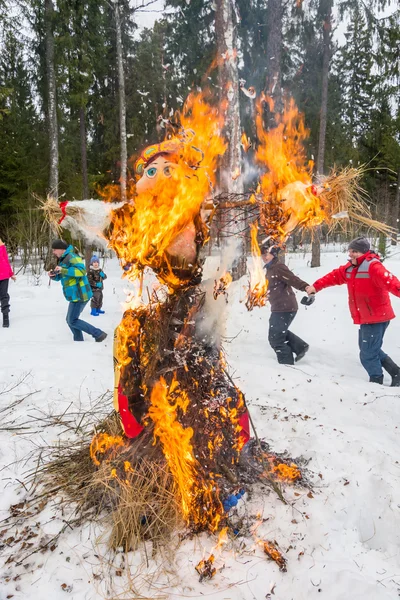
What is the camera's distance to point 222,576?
197cm

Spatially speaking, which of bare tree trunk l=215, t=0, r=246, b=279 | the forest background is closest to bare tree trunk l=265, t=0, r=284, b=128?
the forest background

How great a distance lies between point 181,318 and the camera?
89.6 inches

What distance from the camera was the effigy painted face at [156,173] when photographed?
2.21 meters

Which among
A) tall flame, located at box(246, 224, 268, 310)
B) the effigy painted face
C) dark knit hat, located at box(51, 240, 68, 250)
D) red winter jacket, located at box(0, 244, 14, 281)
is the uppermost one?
the effigy painted face

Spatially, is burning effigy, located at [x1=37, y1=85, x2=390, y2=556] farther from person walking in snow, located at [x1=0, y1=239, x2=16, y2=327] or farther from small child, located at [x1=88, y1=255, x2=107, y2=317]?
small child, located at [x1=88, y1=255, x2=107, y2=317]

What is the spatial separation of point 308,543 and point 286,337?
3665mm

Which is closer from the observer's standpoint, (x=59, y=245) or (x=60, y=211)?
(x=60, y=211)

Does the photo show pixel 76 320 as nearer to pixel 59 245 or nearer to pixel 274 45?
pixel 59 245

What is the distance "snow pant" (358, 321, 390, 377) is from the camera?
4.61 meters

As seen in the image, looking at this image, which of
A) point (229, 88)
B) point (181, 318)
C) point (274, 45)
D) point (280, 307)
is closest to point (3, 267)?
point (280, 307)

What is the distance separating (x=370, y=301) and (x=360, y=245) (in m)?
0.69

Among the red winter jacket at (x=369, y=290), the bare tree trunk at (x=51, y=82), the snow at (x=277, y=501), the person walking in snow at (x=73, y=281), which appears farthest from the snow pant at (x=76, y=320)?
the bare tree trunk at (x=51, y=82)

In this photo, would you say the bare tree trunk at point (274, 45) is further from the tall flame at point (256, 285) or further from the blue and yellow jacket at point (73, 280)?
the tall flame at point (256, 285)

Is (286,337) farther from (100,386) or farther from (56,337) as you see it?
(56,337)
